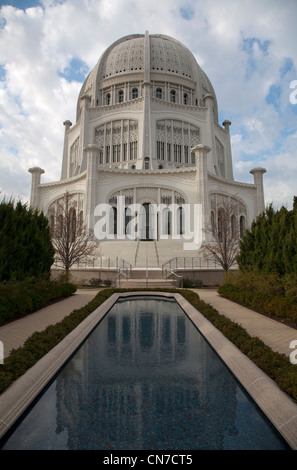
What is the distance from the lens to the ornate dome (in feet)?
145

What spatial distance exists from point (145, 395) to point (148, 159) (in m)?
36.7

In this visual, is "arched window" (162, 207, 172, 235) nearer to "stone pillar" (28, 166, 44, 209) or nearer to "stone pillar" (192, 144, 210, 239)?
"stone pillar" (192, 144, 210, 239)

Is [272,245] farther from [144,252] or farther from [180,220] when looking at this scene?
[180,220]

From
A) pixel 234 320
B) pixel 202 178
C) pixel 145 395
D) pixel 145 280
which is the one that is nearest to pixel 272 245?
pixel 234 320

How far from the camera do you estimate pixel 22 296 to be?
8.97 metres

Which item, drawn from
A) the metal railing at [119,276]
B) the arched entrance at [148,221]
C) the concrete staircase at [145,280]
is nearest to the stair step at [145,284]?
the concrete staircase at [145,280]

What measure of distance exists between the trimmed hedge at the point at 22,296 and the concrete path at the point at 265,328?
19.9ft

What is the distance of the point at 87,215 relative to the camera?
104 feet

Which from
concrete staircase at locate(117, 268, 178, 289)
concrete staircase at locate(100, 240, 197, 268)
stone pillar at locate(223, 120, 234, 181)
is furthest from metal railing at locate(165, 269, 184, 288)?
stone pillar at locate(223, 120, 234, 181)

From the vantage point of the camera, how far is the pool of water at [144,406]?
9.98 feet

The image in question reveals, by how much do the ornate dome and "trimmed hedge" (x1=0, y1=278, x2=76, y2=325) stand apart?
39907 mm

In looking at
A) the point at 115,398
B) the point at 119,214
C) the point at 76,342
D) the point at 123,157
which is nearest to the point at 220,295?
the point at 76,342

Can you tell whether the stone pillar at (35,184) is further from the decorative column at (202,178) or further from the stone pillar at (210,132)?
the stone pillar at (210,132)
